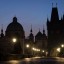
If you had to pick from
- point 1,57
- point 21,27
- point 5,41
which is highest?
point 21,27

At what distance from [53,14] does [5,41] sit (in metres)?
64.7

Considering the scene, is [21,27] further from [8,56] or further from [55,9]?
[8,56]

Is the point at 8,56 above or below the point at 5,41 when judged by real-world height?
below

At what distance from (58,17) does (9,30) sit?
36.3 m

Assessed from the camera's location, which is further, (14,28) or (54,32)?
(54,32)

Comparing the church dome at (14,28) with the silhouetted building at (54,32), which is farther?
the silhouetted building at (54,32)

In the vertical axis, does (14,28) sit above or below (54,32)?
above

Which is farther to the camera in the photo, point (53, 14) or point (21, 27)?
point (53, 14)

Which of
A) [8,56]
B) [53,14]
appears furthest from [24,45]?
[8,56]

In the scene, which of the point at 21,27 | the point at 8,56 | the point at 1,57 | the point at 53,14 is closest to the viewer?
the point at 1,57

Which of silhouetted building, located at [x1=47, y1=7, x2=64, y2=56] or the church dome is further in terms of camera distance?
silhouetted building, located at [x1=47, y1=7, x2=64, y2=56]

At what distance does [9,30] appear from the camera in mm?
161375

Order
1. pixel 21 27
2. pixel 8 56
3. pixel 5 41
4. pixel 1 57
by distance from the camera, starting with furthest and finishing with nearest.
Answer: pixel 21 27, pixel 5 41, pixel 8 56, pixel 1 57

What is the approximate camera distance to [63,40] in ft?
567
